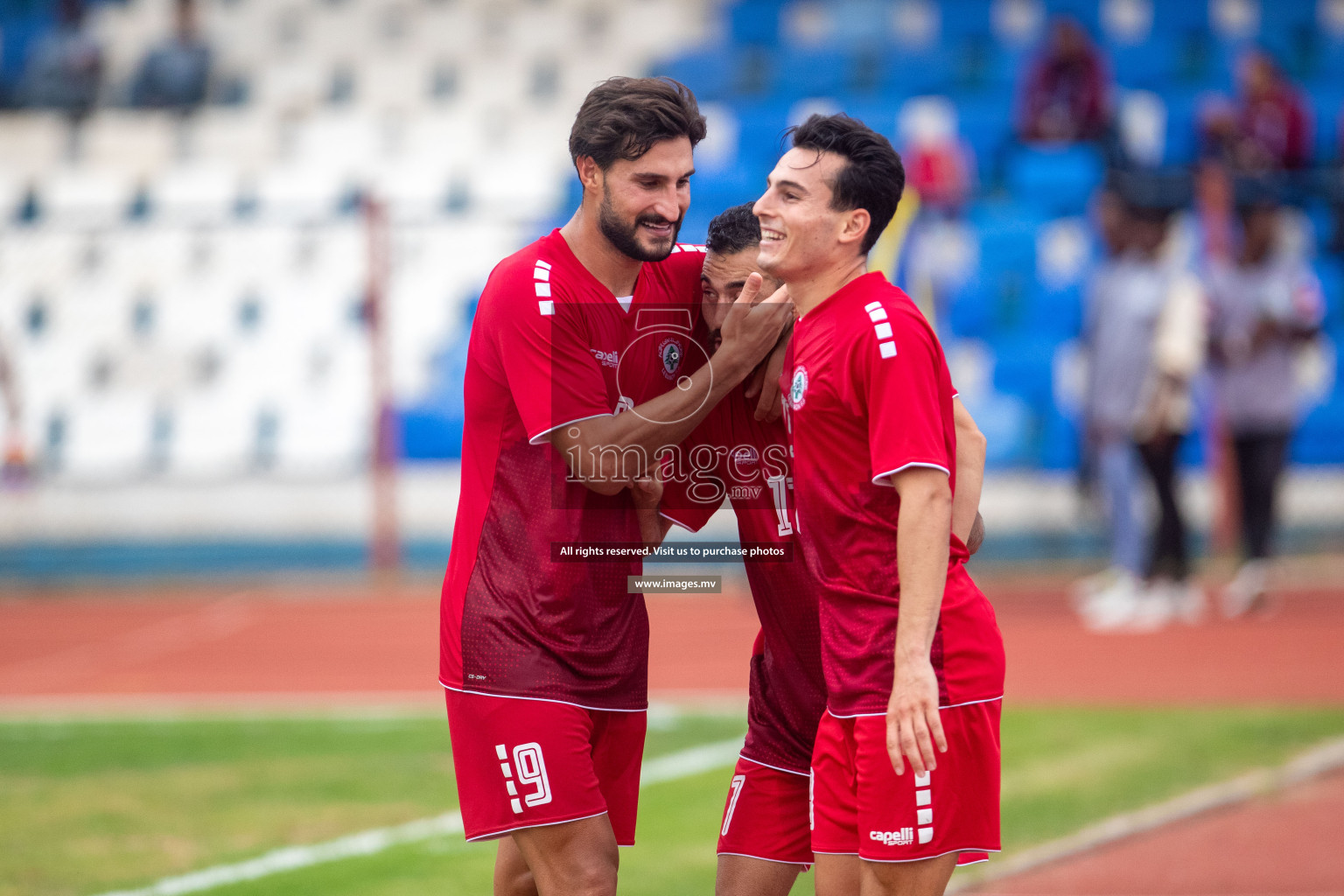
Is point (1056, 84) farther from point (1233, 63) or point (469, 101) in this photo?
point (469, 101)

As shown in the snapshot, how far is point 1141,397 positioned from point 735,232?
24.7 feet

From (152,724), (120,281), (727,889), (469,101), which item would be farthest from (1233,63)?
(727,889)

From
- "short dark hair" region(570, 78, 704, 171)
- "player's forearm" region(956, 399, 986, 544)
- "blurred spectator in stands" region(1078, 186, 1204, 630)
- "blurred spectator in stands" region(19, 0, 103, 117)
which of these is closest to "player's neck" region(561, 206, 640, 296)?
"short dark hair" region(570, 78, 704, 171)

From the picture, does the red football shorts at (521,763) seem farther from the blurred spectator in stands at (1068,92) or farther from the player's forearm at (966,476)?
the blurred spectator in stands at (1068,92)

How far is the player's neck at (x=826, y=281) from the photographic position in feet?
11.4

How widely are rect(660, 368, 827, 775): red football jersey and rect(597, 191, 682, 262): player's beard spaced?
1.50ft

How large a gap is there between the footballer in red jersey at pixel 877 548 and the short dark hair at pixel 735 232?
31 cm

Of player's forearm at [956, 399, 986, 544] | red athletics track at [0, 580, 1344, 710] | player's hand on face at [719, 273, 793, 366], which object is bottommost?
red athletics track at [0, 580, 1344, 710]

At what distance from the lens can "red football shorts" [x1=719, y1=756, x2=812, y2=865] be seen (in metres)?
3.96

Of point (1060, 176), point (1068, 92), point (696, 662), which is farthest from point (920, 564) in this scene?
point (1060, 176)

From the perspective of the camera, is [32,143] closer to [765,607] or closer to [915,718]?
[765,607]

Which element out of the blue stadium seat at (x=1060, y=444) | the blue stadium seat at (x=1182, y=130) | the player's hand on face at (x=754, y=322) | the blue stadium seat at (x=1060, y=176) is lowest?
the blue stadium seat at (x=1060, y=444)

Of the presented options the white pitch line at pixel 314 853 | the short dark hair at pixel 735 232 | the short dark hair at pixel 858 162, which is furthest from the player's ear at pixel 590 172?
the white pitch line at pixel 314 853

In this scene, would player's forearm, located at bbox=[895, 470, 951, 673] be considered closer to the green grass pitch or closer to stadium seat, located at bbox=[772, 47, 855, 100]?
the green grass pitch
